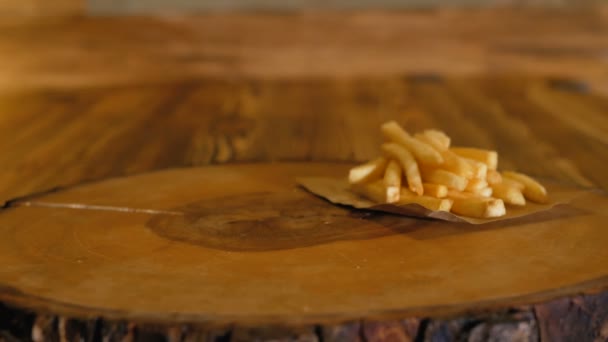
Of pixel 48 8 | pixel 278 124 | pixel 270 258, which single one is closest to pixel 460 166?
pixel 270 258

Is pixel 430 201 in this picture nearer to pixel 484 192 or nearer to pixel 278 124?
pixel 484 192

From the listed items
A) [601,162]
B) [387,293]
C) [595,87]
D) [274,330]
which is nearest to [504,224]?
[387,293]

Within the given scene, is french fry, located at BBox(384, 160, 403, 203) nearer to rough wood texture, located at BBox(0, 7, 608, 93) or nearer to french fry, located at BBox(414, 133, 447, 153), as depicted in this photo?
french fry, located at BBox(414, 133, 447, 153)

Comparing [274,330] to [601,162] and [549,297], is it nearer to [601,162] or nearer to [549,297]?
[549,297]

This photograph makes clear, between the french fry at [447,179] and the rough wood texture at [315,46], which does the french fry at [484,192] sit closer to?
the french fry at [447,179]

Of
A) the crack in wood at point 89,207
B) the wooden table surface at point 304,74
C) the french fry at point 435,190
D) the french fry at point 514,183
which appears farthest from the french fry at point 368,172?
the wooden table surface at point 304,74

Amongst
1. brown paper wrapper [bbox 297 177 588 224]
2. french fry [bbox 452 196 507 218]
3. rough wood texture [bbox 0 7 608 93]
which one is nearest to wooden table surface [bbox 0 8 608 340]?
rough wood texture [bbox 0 7 608 93]

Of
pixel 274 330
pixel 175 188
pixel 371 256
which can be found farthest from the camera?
pixel 175 188
